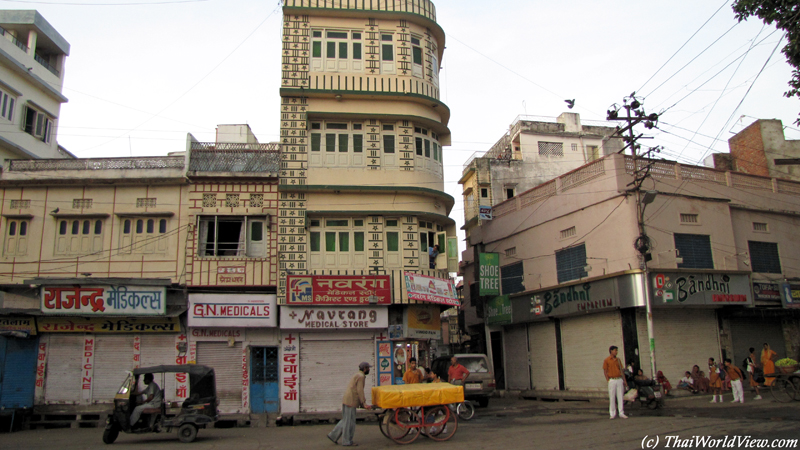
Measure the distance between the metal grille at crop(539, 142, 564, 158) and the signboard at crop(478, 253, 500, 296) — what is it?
10.9 metres

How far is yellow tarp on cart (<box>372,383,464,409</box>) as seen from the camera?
10961mm

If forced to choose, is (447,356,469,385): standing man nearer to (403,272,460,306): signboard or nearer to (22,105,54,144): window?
(403,272,460,306): signboard

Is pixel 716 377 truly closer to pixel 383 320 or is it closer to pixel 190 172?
pixel 383 320

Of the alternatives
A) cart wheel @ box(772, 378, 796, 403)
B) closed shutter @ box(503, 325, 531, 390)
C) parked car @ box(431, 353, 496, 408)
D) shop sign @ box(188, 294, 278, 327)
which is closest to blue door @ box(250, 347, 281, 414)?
shop sign @ box(188, 294, 278, 327)

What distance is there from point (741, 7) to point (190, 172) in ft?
56.3

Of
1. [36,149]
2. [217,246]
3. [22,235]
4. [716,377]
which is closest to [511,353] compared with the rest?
[716,377]

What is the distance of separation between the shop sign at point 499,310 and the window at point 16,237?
19595 mm

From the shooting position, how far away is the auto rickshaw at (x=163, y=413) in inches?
515

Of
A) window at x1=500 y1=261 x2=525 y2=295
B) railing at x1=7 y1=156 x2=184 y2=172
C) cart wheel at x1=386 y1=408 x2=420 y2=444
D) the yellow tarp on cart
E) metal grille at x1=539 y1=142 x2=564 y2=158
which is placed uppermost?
metal grille at x1=539 y1=142 x2=564 y2=158

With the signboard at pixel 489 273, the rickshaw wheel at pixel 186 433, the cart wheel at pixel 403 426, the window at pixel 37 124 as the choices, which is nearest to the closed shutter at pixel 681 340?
the signboard at pixel 489 273

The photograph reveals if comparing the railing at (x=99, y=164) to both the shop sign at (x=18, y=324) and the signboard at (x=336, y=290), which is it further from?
the signboard at (x=336, y=290)

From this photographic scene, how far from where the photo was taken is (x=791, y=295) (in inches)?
893

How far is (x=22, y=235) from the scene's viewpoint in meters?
20.2

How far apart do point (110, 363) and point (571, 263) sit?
57.4 feet
